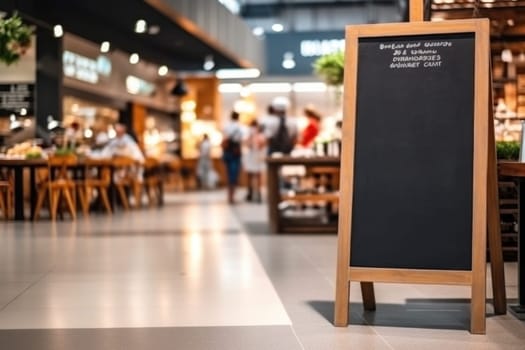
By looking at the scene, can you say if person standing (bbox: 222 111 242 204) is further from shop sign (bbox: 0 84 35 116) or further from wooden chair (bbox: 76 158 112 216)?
shop sign (bbox: 0 84 35 116)

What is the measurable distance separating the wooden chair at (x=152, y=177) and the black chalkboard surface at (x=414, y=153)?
33.4ft

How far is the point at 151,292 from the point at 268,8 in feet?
74.8

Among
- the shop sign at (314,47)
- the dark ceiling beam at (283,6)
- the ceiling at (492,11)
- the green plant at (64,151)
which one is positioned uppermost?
the dark ceiling beam at (283,6)

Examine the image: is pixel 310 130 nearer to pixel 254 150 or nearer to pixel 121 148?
pixel 121 148

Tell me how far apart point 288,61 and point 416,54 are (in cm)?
1935

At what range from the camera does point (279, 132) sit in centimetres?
1255

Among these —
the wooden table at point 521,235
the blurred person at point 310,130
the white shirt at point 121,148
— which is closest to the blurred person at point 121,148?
the white shirt at point 121,148

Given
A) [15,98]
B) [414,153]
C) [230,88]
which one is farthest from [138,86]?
[414,153]

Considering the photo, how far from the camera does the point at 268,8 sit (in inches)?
1070

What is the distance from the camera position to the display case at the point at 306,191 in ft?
29.9

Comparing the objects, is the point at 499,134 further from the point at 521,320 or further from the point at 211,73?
the point at 211,73

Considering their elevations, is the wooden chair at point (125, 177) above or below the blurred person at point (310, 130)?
below

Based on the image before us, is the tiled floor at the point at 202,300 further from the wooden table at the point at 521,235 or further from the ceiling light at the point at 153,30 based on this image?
the ceiling light at the point at 153,30

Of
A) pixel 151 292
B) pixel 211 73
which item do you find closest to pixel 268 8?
pixel 211 73
